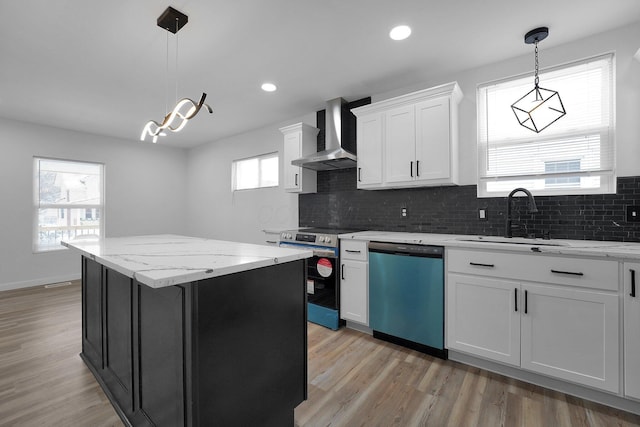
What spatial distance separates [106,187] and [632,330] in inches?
259

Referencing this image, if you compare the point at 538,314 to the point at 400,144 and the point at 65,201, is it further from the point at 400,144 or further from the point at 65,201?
the point at 65,201

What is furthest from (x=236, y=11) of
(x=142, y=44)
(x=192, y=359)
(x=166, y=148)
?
(x=166, y=148)

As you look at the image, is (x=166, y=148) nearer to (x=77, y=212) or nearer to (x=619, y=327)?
(x=77, y=212)

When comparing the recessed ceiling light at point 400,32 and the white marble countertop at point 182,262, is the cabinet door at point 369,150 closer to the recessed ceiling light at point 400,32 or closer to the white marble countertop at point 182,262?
the recessed ceiling light at point 400,32

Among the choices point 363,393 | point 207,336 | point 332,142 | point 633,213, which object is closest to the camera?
point 207,336

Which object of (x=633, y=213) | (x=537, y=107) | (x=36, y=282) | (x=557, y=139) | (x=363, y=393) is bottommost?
(x=363, y=393)

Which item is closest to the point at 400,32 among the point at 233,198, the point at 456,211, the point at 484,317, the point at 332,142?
the point at 332,142

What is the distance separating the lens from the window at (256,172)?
4586 mm

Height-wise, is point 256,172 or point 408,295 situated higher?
point 256,172

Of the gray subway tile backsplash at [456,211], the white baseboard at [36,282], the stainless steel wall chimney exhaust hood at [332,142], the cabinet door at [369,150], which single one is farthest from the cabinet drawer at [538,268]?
the white baseboard at [36,282]

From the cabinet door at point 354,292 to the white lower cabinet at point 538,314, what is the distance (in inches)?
29.0

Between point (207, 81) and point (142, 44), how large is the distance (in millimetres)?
729

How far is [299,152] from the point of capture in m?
Result: 3.68

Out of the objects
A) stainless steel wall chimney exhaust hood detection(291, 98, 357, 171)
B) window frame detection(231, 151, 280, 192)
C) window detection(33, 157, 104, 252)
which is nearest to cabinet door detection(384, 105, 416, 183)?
stainless steel wall chimney exhaust hood detection(291, 98, 357, 171)
